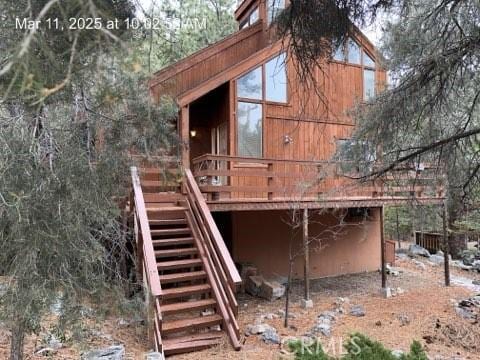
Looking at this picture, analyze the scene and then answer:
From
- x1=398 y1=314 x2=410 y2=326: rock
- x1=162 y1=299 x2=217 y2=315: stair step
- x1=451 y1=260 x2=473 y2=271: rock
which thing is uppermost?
x1=162 y1=299 x2=217 y2=315: stair step

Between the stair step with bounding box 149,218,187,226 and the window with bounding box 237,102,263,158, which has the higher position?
the window with bounding box 237,102,263,158

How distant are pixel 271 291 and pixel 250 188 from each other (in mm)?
2432

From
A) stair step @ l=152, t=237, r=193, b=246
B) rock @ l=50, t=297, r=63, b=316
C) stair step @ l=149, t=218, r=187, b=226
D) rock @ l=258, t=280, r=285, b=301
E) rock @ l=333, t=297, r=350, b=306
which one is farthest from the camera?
rock @ l=258, t=280, r=285, b=301

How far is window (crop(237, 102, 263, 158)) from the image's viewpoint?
8.60 meters

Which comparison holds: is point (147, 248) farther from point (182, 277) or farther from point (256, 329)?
point (256, 329)

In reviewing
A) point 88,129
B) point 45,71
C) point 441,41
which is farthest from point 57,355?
point 441,41

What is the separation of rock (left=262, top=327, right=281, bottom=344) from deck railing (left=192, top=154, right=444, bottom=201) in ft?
7.72

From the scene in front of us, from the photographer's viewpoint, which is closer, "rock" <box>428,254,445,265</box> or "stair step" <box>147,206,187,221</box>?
"stair step" <box>147,206,187,221</box>

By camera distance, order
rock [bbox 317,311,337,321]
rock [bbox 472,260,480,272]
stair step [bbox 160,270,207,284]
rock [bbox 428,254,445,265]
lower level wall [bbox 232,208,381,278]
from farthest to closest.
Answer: rock [bbox 428,254,445,265], rock [bbox 472,260,480,272], lower level wall [bbox 232,208,381,278], rock [bbox 317,311,337,321], stair step [bbox 160,270,207,284]

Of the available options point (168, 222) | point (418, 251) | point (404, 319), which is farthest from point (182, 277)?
point (418, 251)

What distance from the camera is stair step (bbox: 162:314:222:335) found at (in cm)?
498

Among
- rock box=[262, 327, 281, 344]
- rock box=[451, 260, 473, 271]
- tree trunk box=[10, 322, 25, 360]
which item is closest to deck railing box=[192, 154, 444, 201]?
rock box=[262, 327, 281, 344]

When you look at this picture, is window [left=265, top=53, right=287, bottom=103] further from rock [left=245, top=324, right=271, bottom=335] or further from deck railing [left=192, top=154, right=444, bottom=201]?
rock [left=245, top=324, right=271, bottom=335]

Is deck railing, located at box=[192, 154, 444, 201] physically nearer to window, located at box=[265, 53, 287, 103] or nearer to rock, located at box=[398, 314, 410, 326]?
window, located at box=[265, 53, 287, 103]
